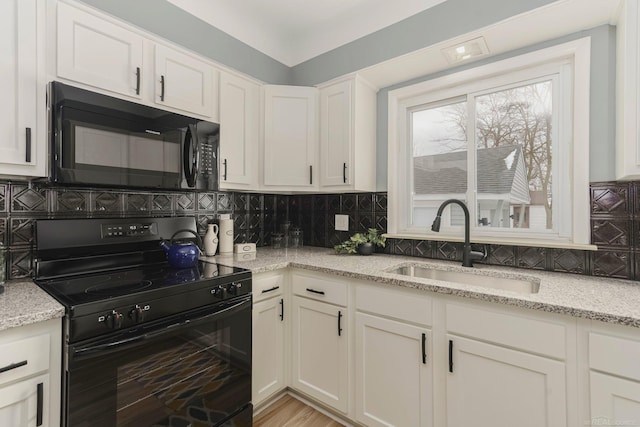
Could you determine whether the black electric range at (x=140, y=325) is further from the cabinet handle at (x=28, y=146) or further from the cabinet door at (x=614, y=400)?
the cabinet door at (x=614, y=400)

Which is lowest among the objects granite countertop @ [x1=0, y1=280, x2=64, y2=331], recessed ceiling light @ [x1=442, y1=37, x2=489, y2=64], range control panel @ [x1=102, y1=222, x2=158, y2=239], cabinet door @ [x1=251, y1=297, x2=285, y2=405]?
cabinet door @ [x1=251, y1=297, x2=285, y2=405]

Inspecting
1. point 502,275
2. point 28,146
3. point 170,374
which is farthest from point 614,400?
point 28,146

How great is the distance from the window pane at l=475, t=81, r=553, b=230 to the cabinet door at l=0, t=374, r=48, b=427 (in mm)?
2312

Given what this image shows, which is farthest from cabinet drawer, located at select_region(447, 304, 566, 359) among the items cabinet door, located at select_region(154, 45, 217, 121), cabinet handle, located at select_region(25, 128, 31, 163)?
cabinet handle, located at select_region(25, 128, 31, 163)

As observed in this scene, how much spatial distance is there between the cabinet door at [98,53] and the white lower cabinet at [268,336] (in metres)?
1.28

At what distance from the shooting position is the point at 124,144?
1.52 m

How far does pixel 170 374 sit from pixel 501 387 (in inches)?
54.9

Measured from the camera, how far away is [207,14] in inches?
84.2

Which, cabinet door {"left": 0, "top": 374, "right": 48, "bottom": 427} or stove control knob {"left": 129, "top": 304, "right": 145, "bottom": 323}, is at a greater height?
stove control knob {"left": 129, "top": 304, "right": 145, "bottom": 323}

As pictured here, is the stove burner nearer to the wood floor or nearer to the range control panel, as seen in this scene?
the range control panel

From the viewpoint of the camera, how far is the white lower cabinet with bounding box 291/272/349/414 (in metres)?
1.76

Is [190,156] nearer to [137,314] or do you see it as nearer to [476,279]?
[137,314]

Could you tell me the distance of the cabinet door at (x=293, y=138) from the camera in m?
2.36

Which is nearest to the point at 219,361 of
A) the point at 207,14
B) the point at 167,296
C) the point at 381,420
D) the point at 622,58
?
the point at 167,296
